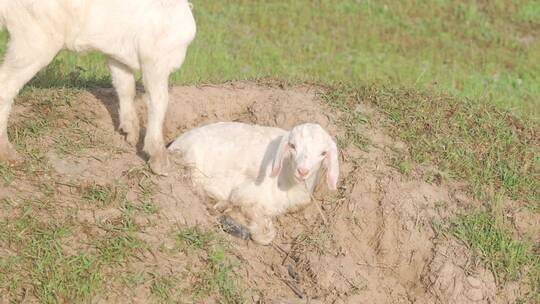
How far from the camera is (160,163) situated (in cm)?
589

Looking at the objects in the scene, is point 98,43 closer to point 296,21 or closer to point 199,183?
point 199,183

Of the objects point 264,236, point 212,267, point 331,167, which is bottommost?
point 264,236

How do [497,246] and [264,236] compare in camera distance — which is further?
[264,236]

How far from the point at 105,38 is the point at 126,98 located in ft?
3.28

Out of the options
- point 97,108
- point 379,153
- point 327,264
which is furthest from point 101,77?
point 327,264

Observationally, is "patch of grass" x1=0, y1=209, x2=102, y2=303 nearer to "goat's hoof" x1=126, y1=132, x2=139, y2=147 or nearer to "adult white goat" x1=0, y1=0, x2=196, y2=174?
"adult white goat" x1=0, y1=0, x2=196, y2=174

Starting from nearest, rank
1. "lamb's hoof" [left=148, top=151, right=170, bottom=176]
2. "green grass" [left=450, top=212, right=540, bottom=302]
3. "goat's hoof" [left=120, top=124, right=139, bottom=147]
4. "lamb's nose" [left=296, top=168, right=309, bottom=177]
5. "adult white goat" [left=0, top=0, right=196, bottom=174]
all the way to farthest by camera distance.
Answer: "adult white goat" [left=0, top=0, right=196, bottom=174]
"lamb's nose" [left=296, top=168, right=309, bottom=177]
"green grass" [left=450, top=212, right=540, bottom=302]
"lamb's hoof" [left=148, top=151, right=170, bottom=176]
"goat's hoof" [left=120, top=124, right=139, bottom=147]

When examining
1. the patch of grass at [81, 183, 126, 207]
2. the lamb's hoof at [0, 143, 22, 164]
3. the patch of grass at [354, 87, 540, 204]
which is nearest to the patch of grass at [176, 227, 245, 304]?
the patch of grass at [81, 183, 126, 207]

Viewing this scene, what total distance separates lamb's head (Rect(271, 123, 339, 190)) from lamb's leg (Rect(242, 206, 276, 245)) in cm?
45

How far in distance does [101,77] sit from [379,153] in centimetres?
351

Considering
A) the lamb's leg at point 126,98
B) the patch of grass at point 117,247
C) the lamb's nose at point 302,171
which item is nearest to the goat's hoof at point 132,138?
the lamb's leg at point 126,98

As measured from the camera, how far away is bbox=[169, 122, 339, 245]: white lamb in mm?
5766

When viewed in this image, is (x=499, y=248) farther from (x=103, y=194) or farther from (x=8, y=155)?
(x=8, y=155)

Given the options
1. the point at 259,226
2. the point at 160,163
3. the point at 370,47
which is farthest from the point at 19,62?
the point at 370,47
